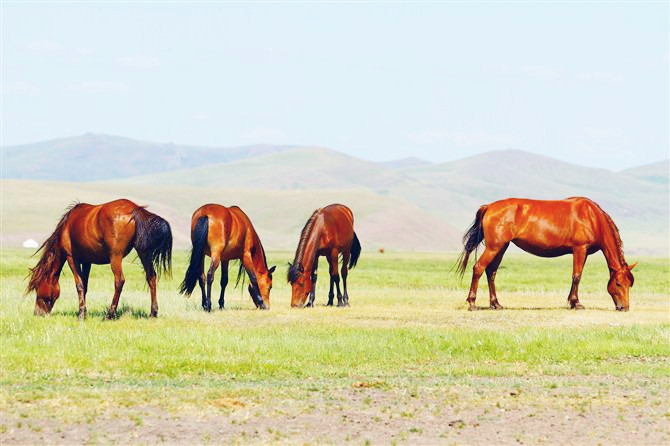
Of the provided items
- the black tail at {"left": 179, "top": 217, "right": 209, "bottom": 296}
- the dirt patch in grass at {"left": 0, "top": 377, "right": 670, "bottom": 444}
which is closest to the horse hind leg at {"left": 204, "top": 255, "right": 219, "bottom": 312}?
the black tail at {"left": 179, "top": 217, "right": 209, "bottom": 296}

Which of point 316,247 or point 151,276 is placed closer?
point 151,276

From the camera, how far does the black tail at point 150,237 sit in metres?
21.3

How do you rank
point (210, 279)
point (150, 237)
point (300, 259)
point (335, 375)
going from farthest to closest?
point (300, 259) → point (210, 279) → point (150, 237) → point (335, 375)

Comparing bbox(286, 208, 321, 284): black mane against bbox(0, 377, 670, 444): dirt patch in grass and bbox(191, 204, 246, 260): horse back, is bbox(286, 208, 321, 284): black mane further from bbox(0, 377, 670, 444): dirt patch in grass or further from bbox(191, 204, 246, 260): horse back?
bbox(0, 377, 670, 444): dirt patch in grass

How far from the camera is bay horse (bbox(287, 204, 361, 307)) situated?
25.7 metres

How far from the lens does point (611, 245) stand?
25453 mm

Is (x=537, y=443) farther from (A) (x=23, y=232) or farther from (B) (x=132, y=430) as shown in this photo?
(A) (x=23, y=232)

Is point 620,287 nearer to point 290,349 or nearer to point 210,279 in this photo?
point 210,279

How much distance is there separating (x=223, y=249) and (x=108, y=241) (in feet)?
13.1

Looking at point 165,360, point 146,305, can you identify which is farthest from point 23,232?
point 165,360

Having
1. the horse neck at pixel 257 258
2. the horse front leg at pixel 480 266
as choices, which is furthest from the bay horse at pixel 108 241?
the horse front leg at pixel 480 266

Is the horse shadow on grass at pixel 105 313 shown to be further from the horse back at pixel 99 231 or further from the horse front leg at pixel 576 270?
the horse front leg at pixel 576 270

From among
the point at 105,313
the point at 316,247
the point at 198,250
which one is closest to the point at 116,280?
the point at 105,313

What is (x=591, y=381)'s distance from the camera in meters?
15.7
